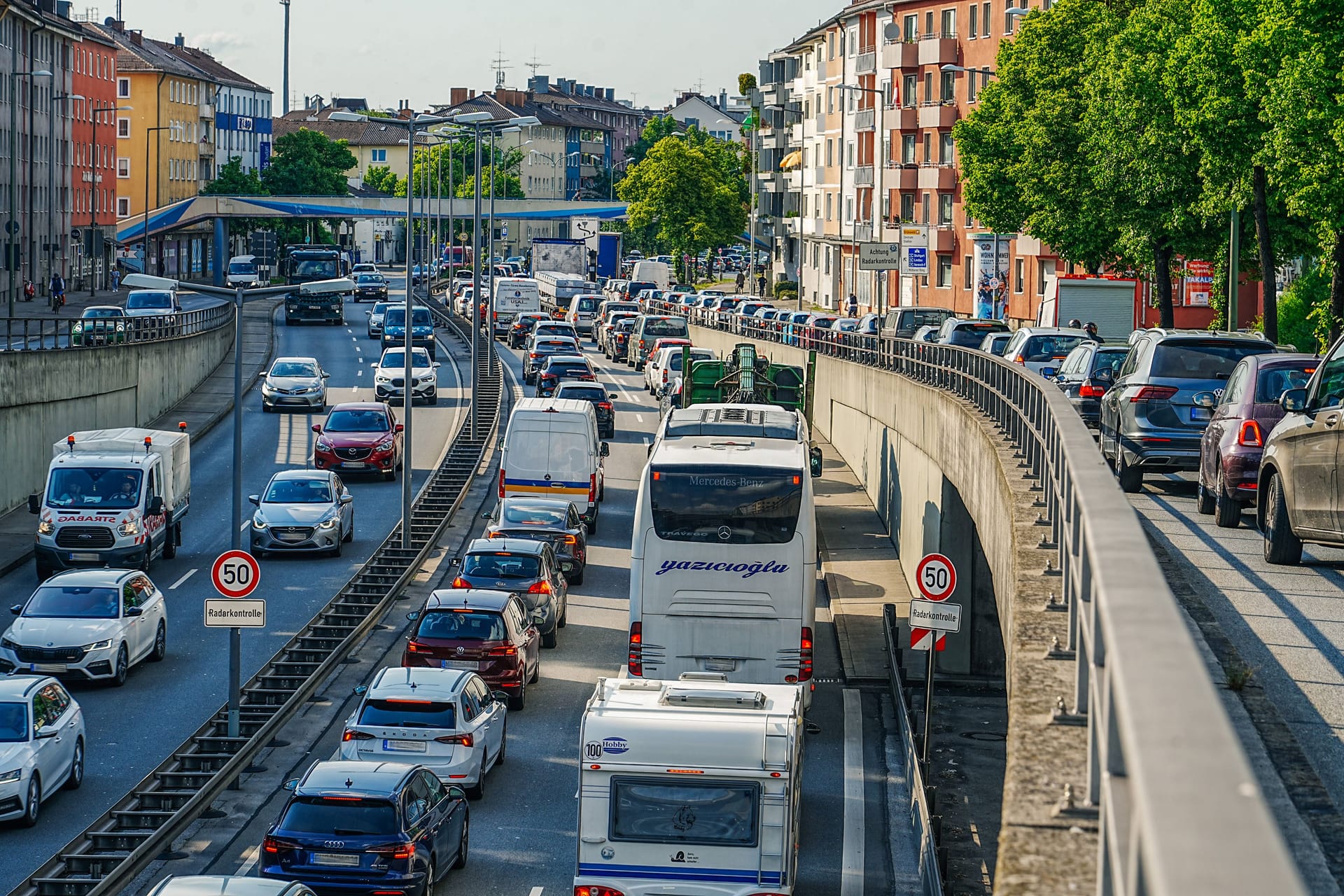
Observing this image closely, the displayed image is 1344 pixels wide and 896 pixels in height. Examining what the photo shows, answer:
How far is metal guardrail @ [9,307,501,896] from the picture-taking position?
17.9 m

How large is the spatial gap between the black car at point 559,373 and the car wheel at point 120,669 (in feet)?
110

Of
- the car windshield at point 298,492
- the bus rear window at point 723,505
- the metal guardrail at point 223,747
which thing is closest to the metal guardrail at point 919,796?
the bus rear window at point 723,505

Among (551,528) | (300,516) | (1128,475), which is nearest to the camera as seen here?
(1128,475)

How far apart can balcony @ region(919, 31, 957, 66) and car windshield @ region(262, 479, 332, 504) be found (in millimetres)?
61921

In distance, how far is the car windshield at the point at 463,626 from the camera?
1038 inches

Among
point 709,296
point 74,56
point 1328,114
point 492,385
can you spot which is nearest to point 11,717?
point 1328,114

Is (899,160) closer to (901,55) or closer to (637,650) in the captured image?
(901,55)

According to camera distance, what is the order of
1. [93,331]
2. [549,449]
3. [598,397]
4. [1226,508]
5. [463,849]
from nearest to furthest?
[1226,508]
[463,849]
[549,449]
[93,331]
[598,397]

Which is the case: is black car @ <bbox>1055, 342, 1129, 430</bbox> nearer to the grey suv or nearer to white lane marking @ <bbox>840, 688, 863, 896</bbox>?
white lane marking @ <bbox>840, 688, 863, 896</bbox>

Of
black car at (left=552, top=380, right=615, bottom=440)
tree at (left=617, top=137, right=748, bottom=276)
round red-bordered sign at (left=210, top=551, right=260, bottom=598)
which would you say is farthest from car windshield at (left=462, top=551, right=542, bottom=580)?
tree at (left=617, top=137, right=748, bottom=276)

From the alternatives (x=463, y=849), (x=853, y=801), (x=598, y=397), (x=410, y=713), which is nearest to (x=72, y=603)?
(x=410, y=713)

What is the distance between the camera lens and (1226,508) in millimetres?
18953

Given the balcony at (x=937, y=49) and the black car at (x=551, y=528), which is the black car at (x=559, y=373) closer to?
the black car at (x=551, y=528)

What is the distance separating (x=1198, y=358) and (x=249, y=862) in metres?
12.2
